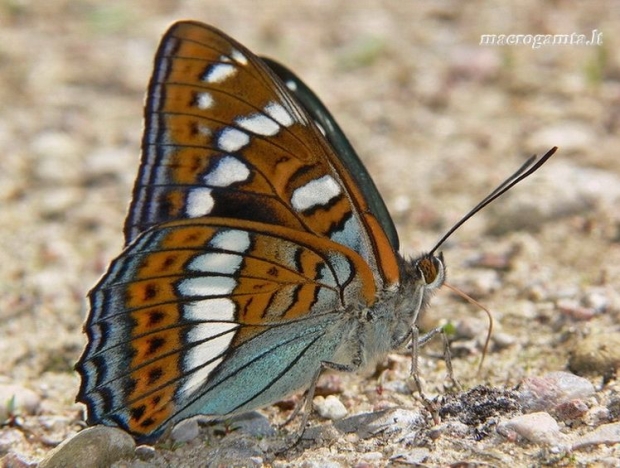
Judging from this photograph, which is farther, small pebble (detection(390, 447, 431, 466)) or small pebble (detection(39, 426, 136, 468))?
small pebble (detection(39, 426, 136, 468))

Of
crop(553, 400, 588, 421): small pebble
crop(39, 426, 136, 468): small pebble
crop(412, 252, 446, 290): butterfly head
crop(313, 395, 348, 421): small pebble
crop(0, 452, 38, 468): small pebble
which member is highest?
crop(412, 252, 446, 290): butterfly head

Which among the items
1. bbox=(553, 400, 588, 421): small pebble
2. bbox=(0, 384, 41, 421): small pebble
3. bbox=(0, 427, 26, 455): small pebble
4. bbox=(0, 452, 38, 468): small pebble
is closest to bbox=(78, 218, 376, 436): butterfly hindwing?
bbox=(0, 452, 38, 468): small pebble

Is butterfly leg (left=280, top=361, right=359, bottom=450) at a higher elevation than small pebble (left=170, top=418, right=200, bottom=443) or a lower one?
higher

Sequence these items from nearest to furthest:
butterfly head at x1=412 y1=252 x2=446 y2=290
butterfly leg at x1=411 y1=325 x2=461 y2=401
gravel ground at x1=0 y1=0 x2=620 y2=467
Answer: gravel ground at x1=0 y1=0 x2=620 y2=467, butterfly leg at x1=411 y1=325 x2=461 y2=401, butterfly head at x1=412 y1=252 x2=446 y2=290

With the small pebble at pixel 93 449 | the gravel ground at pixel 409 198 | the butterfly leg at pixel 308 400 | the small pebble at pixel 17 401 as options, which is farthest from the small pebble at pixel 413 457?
the small pebble at pixel 17 401

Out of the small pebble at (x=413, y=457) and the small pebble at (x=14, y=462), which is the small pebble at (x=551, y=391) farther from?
the small pebble at (x=14, y=462)

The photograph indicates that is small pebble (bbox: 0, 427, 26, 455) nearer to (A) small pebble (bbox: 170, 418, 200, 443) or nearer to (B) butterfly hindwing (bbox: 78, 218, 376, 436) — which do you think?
(B) butterfly hindwing (bbox: 78, 218, 376, 436)

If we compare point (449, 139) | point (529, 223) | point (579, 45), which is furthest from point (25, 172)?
point (579, 45)

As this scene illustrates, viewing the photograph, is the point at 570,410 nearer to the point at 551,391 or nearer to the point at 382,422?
the point at 551,391
